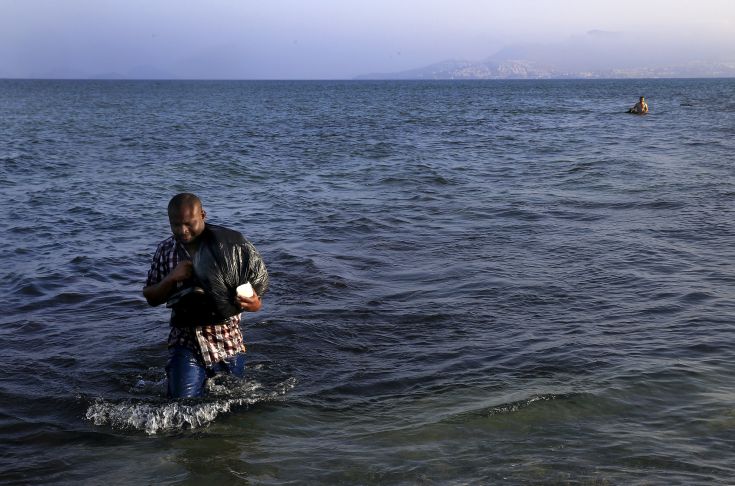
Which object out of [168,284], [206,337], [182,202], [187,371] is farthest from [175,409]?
[182,202]

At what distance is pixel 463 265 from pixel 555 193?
7.08 m

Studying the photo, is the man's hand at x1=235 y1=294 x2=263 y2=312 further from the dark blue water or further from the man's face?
the dark blue water

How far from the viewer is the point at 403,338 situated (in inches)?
308

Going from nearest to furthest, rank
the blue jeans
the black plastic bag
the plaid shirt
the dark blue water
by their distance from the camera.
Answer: the black plastic bag
the plaid shirt
the dark blue water
the blue jeans

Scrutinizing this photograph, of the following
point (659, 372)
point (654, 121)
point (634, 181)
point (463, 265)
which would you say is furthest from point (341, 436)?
point (654, 121)

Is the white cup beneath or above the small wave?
above

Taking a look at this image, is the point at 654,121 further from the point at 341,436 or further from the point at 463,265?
the point at 341,436

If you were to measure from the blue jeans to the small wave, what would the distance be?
0.47 feet

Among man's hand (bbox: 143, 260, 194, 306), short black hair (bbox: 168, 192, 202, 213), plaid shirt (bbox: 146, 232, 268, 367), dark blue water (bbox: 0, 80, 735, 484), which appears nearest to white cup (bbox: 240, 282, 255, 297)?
plaid shirt (bbox: 146, 232, 268, 367)

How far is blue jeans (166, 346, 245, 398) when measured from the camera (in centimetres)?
536

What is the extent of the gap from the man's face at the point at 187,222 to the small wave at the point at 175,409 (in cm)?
138

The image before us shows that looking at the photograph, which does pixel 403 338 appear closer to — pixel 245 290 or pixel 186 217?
pixel 245 290

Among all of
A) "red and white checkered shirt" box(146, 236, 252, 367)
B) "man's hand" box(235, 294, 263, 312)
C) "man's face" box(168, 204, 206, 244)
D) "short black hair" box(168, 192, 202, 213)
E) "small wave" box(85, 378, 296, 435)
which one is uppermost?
"short black hair" box(168, 192, 202, 213)

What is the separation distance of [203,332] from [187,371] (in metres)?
0.32
